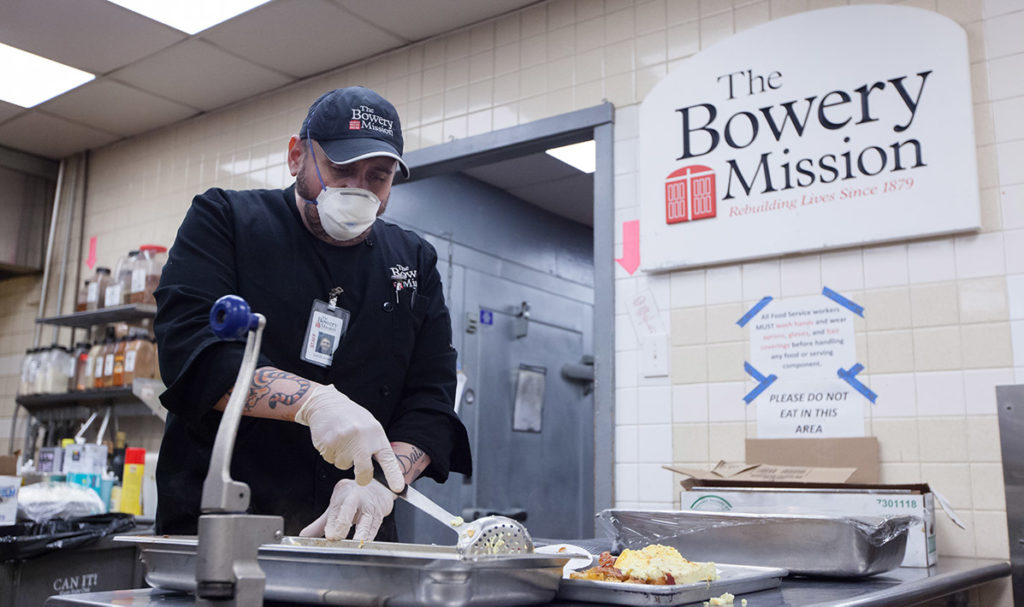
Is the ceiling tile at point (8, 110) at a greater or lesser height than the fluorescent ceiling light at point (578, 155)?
greater

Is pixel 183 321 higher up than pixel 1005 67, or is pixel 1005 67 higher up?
pixel 1005 67

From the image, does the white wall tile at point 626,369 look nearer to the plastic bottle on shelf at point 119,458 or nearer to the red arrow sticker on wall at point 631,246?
the red arrow sticker on wall at point 631,246

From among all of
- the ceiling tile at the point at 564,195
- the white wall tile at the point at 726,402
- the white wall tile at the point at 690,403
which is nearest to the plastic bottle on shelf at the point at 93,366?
the ceiling tile at the point at 564,195

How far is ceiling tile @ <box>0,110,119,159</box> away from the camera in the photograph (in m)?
4.86

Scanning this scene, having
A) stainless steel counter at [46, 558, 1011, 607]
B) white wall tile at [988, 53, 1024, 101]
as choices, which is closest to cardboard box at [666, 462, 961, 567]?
stainless steel counter at [46, 558, 1011, 607]

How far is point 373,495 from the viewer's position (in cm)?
149

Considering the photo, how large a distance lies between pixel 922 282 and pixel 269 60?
9.61ft

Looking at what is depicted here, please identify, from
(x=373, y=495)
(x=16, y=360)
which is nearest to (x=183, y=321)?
(x=373, y=495)

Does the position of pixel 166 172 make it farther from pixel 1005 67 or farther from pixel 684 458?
pixel 1005 67

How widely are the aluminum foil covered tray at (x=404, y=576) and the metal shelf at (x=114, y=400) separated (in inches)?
131

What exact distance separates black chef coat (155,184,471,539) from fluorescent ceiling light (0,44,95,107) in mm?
2917

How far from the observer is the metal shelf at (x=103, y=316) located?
4.41m

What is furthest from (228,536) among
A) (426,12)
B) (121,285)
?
(121,285)

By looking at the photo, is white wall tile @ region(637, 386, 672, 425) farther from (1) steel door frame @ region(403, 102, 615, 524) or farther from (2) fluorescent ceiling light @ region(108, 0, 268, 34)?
(2) fluorescent ceiling light @ region(108, 0, 268, 34)
